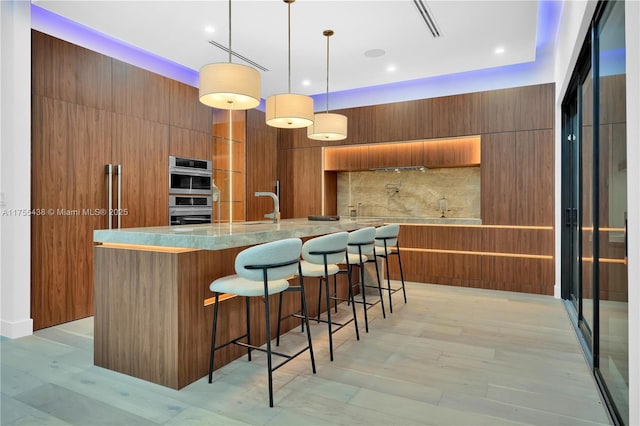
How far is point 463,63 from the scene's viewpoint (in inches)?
198

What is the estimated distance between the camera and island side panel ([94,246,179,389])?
2346mm

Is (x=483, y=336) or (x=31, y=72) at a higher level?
(x=31, y=72)

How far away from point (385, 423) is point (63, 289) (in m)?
3.24

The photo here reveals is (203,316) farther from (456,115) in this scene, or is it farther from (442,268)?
(456,115)

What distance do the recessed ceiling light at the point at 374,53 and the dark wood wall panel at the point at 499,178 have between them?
1.82 m

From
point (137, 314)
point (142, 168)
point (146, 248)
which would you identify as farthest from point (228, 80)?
point (142, 168)

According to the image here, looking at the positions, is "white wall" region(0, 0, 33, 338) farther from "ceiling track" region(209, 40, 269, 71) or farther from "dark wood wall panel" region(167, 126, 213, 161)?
"ceiling track" region(209, 40, 269, 71)

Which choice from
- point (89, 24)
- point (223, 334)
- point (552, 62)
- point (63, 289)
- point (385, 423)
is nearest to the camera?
point (385, 423)

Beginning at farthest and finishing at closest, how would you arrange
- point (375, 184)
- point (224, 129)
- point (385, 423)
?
point (375, 184), point (224, 129), point (385, 423)

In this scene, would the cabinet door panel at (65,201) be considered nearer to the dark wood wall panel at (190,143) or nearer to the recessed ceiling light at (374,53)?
the dark wood wall panel at (190,143)

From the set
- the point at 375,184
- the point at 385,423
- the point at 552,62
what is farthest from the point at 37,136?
the point at 552,62

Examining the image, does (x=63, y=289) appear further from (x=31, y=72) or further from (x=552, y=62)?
(x=552, y=62)

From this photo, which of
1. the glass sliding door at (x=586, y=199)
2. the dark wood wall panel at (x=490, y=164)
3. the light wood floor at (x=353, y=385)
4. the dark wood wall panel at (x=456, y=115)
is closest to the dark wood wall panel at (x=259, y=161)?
the dark wood wall panel at (x=490, y=164)

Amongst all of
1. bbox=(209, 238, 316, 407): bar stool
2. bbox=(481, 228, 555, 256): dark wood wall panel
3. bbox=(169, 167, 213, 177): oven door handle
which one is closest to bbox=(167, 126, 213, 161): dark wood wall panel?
bbox=(169, 167, 213, 177): oven door handle
